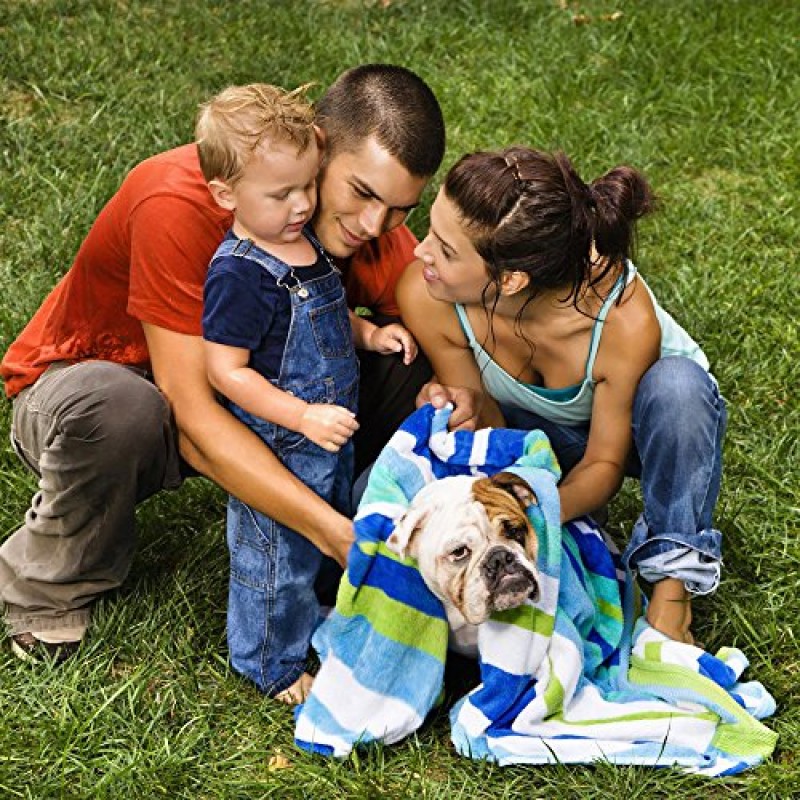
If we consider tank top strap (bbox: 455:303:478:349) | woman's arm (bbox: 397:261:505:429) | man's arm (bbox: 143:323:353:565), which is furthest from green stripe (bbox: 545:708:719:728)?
tank top strap (bbox: 455:303:478:349)

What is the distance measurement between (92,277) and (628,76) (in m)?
3.47

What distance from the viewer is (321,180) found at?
3.30 m

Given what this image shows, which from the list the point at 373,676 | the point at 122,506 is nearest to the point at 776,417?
the point at 373,676

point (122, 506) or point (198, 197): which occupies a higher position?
point (198, 197)

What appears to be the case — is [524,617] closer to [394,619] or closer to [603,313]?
[394,619]

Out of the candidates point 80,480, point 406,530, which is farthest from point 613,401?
point 80,480

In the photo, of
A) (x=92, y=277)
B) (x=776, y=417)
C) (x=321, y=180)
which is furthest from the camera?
(x=776, y=417)

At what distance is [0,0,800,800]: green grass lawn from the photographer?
3.18 meters

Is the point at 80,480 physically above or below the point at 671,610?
below

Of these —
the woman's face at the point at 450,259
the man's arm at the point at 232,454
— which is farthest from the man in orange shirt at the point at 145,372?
the woman's face at the point at 450,259

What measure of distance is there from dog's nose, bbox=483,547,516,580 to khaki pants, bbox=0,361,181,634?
913mm

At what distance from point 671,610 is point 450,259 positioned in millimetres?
1040

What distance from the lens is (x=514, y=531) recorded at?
3.01 m

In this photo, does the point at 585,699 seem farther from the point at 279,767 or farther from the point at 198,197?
the point at 198,197
